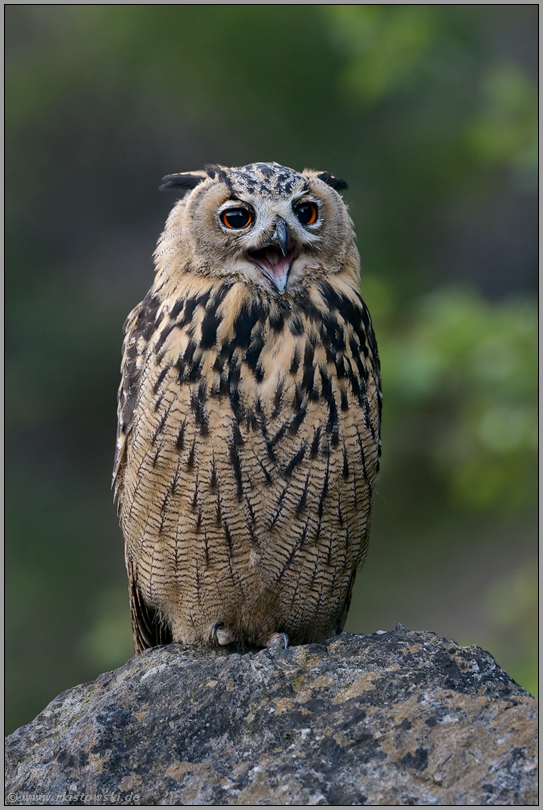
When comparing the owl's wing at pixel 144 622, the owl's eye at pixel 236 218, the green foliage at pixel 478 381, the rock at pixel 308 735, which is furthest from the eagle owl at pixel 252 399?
the green foliage at pixel 478 381

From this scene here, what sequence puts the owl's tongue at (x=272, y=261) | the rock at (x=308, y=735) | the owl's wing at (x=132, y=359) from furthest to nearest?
the owl's wing at (x=132, y=359) → the owl's tongue at (x=272, y=261) → the rock at (x=308, y=735)

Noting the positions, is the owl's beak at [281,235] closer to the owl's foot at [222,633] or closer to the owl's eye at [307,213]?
the owl's eye at [307,213]

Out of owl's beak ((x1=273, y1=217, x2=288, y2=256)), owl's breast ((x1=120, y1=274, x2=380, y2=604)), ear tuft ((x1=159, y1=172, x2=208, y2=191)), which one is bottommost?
owl's breast ((x1=120, y1=274, x2=380, y2=604))

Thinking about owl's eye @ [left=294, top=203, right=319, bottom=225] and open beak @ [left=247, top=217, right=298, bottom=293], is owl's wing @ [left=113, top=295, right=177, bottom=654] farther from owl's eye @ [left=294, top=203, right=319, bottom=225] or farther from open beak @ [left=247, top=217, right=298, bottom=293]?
owl's eye @ [left=294, top=203, right=319, bottom=225]

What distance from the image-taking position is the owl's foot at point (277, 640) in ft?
7.14

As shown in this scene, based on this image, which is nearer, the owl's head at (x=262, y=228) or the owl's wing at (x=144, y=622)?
the owl's head at (x=262, y=228)

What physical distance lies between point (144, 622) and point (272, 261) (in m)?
1.17

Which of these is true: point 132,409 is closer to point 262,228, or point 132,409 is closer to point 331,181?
point 262,228

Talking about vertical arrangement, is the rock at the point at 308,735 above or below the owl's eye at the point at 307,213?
below

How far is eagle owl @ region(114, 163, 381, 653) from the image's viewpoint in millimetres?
1899

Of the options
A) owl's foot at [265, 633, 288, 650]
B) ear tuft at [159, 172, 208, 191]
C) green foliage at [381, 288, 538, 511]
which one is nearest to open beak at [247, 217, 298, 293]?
ear tuft at [159, 172, 208, 191]

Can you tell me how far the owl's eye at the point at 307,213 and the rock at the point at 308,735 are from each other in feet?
3.30

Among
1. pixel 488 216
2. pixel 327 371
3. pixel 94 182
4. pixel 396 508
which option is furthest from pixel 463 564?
pixel 327 371

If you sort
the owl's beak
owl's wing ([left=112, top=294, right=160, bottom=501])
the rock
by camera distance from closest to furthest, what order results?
the rock < the owl's beak < owl's wing ([left=112, top=294, right=160, bottom=501])
